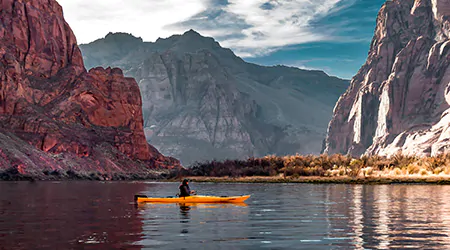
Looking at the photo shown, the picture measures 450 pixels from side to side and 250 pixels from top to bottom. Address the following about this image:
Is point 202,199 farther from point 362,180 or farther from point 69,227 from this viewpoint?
point 362,180

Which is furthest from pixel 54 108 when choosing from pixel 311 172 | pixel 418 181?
pixel 418 181

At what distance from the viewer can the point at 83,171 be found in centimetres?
11888

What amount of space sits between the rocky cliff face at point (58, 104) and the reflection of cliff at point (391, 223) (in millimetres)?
81511

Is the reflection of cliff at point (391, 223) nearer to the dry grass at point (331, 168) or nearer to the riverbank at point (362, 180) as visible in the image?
the riverbank at point (362, 180)

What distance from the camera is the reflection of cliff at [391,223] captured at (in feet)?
62.9

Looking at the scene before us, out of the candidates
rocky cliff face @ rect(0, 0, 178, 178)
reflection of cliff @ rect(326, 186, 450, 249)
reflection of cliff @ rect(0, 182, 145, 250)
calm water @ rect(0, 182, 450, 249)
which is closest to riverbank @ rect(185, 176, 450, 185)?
reflection of cliff @ rect(326, 186, 450, 249)

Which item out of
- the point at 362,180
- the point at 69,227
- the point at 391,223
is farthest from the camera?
the point at 362,180

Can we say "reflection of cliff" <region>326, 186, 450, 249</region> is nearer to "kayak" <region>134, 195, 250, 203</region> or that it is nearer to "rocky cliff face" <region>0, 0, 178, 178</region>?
"kayak" <region>134, 195, 250, 203</region>

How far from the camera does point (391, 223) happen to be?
2502 cm

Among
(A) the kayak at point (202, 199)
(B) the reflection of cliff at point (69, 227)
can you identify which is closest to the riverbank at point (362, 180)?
(A) the kayak at point (202, 199)

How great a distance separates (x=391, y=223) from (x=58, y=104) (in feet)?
404

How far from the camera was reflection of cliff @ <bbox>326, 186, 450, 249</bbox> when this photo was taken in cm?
1917

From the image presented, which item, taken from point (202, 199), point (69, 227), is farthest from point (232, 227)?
point (202, 199)

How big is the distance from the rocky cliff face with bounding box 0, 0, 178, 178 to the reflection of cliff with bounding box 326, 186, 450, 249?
81511 mm
